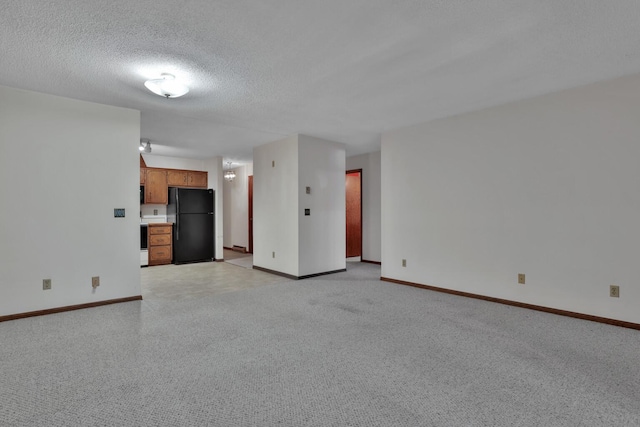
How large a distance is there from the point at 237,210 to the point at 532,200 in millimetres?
7331

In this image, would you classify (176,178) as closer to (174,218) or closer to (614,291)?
(174,218)

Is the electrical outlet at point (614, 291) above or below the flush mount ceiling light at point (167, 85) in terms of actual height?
below

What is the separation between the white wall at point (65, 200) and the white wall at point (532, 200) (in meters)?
3.80

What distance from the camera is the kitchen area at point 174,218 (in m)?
6.67

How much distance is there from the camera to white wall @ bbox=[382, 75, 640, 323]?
3.12 metres

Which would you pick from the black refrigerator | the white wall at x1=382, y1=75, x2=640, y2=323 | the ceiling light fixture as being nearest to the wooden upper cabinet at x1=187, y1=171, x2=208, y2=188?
the black refrigerator

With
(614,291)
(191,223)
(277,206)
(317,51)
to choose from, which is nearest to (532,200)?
(614,291)

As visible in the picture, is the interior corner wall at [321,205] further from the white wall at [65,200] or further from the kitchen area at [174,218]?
the kitchen area at [174,218]

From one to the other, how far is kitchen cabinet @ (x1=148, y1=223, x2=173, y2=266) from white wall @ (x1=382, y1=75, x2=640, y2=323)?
484cm

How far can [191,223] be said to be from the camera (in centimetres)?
699

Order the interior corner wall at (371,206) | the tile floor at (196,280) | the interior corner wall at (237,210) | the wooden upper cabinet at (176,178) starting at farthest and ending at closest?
the interior corner wall at (237,210) < the wooden upper cabinet at (176,178) < the interior corner wall at (371,206) < the tile floor at (196,280)

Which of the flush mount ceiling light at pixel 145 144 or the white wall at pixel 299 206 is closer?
the white wall at pixel 299 206

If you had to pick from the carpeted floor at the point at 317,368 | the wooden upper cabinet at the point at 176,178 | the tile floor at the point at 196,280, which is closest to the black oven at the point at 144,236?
the tile floor at the point at 196,280

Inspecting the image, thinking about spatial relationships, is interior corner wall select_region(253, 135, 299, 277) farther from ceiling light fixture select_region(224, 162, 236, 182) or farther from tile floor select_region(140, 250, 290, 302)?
ceiling light fixture select_region(224, 162, 236, 182)
